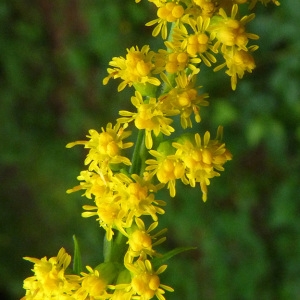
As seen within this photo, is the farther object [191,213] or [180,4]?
[191,213]

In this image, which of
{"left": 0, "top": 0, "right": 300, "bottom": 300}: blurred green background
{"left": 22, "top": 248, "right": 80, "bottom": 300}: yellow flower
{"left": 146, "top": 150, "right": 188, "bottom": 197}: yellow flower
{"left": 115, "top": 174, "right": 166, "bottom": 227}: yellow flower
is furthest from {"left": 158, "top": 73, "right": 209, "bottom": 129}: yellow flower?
{"left": 0, "top": 0, "right": 300, "bottom": 300}: blurred green background

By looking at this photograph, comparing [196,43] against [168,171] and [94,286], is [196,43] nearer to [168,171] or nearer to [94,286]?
[168,171]

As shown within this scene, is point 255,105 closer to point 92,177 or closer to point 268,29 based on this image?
point 268,29

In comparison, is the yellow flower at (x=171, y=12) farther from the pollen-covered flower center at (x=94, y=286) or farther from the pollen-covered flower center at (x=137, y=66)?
the pollen-covered flower center at (x=94, y=286)

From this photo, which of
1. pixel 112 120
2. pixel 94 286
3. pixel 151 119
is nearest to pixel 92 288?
pixel 94 286

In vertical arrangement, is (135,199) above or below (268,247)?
below

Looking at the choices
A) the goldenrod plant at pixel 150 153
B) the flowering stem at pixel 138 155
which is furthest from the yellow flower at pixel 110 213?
the flowering stem at pixel 138 155

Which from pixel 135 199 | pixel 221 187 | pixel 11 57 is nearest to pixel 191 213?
pixel 221 187
